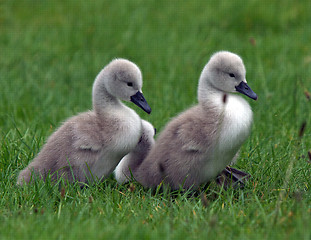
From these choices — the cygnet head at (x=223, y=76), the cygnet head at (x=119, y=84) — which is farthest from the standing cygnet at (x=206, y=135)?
the cygnet head at (x=119, y=84)

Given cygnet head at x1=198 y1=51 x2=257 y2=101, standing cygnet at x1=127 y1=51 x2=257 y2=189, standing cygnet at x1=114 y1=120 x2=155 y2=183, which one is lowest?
standing cygnet at x1=114 y1=120 x2=155 y2=183

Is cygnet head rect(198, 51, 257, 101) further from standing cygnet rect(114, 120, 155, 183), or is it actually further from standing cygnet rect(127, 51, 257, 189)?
standing cygnet rect(114, 120, 155, 183)

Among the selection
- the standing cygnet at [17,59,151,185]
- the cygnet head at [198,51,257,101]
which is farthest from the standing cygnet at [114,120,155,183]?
the cygnet head at [198,51,257,101]

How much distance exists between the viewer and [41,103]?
741 cm

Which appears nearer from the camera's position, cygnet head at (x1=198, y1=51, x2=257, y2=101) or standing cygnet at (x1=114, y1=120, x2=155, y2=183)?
cygnet head at (x1=198, y1=51, x2=257, y2=101)

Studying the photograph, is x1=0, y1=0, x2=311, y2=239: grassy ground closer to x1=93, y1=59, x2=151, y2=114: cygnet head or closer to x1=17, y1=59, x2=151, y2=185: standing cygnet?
x1=17, y1=59, x2=151, y2=185: standing cygnet

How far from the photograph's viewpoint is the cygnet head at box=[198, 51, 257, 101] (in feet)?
15.5

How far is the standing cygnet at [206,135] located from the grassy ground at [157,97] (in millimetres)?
189

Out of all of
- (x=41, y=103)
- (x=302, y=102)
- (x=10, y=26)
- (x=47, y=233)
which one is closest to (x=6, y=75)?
(x=41, y=103)

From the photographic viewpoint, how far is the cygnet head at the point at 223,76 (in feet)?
15.5

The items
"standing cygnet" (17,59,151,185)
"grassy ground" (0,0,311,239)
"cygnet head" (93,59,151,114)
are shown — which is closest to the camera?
"grassy ground" (0,0,311,239)

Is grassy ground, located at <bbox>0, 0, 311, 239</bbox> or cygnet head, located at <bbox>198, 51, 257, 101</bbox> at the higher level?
cygnet head, located at <bbox>198, 51, 257, 101</bbox>

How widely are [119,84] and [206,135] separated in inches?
35.8

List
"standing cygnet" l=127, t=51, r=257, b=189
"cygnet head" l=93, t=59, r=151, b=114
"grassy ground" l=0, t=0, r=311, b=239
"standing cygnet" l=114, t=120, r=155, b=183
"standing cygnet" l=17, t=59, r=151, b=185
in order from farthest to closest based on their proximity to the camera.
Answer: "standing cygnet" l=114, t=120, r=155, b=183 < "cygnet head" l=93, t=59, r=151, b=114 < "standing cygnet" l=17, t=59, r=151, b=185 < "standing cygnet" l=127, t=51, r=257, b=189 < "grassy ground" l=0, t=0, r=311, b=239
